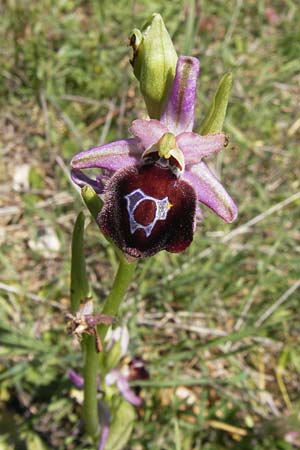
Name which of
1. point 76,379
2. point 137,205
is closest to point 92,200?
point 137,205

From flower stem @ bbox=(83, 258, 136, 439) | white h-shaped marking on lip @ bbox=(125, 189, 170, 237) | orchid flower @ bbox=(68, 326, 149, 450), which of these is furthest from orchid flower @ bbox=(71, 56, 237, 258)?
orchid flower @ bbox=(68, 326, 149, 450)

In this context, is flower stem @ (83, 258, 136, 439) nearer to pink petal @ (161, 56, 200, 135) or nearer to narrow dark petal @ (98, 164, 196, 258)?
narrow dark petal @ (98, 164, 196, 258)

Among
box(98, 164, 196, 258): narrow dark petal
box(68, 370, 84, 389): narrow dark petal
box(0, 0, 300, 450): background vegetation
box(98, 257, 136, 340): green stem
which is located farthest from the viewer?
box(0, 0, 300, 450): background vegetation

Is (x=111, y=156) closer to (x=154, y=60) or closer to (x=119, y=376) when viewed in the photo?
(x=154, y=60)

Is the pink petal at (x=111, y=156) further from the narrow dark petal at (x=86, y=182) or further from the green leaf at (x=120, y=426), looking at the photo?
the green leaf at (x=120, y=426)

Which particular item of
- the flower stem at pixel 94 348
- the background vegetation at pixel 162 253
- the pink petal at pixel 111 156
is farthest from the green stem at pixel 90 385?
the pink petal at pixel 111 156

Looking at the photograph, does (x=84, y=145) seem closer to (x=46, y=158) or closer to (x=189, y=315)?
(x=46, y=158)

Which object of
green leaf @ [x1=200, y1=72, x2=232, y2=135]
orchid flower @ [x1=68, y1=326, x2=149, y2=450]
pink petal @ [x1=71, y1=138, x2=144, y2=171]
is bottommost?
orchid flower @ [x1=68, y1=326, x2=149, y2=450]
